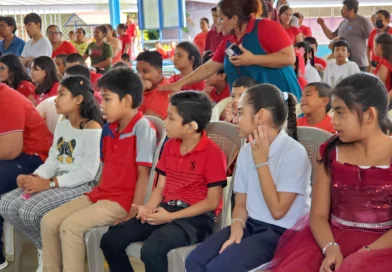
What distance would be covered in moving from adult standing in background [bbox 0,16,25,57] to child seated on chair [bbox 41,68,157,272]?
386 centimetres

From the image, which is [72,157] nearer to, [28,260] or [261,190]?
[28,260]

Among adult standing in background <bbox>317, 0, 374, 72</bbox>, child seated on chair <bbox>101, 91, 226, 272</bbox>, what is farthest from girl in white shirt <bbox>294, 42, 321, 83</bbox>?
child seated on chair <bbox>101, 91, 226, 272</bbox>

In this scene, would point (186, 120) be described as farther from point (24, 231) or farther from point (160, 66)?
point (160, 66)

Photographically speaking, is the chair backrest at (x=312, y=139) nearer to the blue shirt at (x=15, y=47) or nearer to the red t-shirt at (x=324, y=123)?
the red t-shirt at (x=324, y=123)

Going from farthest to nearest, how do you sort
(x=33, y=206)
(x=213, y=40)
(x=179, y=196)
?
(x=213, y=40) < (x=33, y=206) < (x=179, y=196)

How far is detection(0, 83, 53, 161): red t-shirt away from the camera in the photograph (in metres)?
3.38

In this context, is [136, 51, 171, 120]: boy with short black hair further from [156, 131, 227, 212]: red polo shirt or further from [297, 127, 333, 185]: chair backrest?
[297, 127, 333, 185]: chair backrest

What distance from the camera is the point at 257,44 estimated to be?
3236mm

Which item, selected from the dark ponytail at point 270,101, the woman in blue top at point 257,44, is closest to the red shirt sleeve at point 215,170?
the dark ponytail at point 270,101

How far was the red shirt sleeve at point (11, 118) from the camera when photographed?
3.37 m

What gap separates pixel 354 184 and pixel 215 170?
0.68 meters

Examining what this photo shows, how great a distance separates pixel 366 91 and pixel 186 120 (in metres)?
0.90

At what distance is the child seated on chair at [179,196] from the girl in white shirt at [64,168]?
58cm

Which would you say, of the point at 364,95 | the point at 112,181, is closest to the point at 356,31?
the point at 112,181
